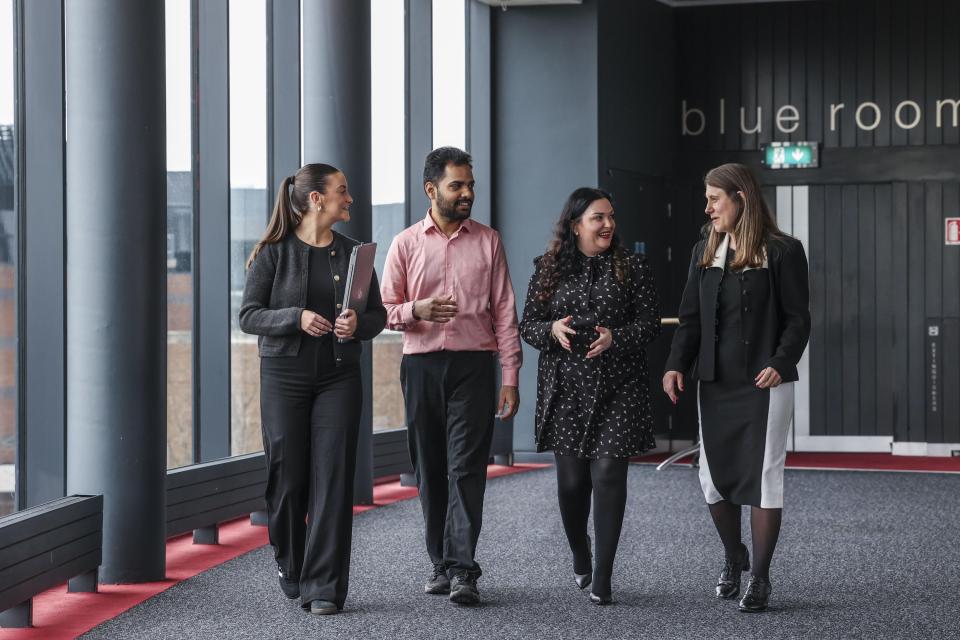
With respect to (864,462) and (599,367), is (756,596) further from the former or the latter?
(864,462)

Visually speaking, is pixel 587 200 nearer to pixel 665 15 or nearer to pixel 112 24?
pixel 112 24

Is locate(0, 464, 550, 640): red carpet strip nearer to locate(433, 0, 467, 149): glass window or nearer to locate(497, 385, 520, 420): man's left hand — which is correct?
locate(497, 385, 520, 420): man's left hand

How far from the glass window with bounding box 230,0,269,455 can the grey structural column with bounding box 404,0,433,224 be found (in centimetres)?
165

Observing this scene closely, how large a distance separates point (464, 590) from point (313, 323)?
1.07 m

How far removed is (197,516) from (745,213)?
9.60ft

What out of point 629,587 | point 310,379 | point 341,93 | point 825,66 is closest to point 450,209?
point 310,379

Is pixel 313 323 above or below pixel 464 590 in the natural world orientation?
above

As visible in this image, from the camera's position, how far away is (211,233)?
618cm

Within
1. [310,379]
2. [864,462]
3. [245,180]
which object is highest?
[245,180]

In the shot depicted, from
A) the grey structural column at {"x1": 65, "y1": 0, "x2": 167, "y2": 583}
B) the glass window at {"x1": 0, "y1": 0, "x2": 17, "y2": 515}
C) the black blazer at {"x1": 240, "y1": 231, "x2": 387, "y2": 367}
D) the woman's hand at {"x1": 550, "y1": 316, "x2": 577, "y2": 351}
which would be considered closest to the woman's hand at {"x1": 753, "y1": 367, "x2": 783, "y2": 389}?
the woman's hand at {"x1": 550, "y1": 316, "x2": 577, "y2": 351}

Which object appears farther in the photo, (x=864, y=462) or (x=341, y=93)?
(x=864, y=462)

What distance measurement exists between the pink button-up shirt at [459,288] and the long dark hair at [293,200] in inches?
16.1

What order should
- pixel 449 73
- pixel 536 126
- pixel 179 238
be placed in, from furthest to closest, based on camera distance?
pixel 536 126 → pixel 449 73 → pixel 179 238

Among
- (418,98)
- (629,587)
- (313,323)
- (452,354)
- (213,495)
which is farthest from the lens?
(418,98)
